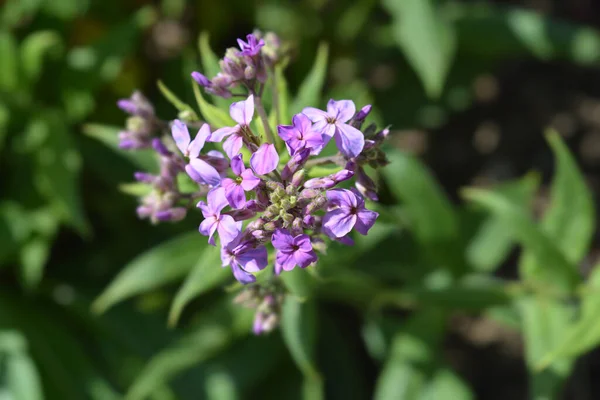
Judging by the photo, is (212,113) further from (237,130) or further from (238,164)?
(238,164)

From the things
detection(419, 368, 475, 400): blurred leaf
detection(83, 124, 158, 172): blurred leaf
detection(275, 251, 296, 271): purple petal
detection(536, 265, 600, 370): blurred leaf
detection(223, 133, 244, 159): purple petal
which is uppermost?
detection(223, 133, 244, 159): purple petal

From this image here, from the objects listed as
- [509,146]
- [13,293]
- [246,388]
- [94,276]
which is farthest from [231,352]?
[509,146]

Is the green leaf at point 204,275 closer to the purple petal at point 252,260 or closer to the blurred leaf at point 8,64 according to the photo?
the purple petal at point 252,260

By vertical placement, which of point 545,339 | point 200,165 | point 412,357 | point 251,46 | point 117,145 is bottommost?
point 412,357

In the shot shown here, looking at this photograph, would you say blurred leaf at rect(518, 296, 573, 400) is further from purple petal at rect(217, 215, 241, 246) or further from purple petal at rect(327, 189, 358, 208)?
purple petal at rect(217, 215, 241, 246)

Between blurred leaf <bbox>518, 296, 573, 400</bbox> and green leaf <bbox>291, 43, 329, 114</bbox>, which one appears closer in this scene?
green leaf <bbox>291, 43, 329, 114</bbox>

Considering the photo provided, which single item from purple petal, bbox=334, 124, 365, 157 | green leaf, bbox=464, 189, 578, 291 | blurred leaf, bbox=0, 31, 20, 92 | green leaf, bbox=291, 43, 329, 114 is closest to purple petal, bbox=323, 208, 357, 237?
purple petal, bbox=334, 124, 365, 157

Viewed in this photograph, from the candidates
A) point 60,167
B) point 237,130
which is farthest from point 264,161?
point 60,167
